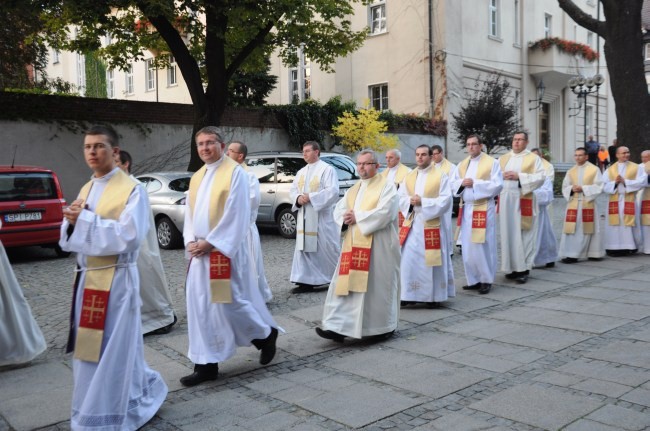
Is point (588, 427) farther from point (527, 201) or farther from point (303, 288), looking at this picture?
point (527, 201)

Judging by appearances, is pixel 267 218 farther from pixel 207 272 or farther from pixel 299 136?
pixel 207 272

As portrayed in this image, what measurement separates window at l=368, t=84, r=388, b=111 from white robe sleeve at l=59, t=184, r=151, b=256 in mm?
23994

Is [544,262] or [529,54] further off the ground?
[529,54]

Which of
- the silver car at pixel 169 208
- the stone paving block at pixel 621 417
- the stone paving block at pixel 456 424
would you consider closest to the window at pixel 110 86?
the silver car at pixel 169 208

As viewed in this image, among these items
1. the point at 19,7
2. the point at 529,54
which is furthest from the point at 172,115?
the point at 529,54

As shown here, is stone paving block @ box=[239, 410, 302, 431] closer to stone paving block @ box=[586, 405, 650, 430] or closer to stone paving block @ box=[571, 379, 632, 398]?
stone paving block @ box=[586, 405, 650, 430]

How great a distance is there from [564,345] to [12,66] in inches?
901

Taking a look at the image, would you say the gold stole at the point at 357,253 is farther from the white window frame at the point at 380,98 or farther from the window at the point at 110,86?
the window at the point at 110,86

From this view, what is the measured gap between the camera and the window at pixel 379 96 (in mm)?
27422

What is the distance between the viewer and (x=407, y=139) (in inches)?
966

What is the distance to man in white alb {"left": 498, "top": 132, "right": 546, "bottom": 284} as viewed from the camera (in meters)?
9.40

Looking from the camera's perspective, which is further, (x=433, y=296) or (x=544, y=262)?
(x=544, y=262)

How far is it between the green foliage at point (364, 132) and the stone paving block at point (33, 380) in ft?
52.6

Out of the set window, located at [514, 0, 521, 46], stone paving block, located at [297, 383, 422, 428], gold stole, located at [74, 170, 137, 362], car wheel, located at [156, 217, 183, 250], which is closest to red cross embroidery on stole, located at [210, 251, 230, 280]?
gold stole, located at [74, 170, 137, 362]
